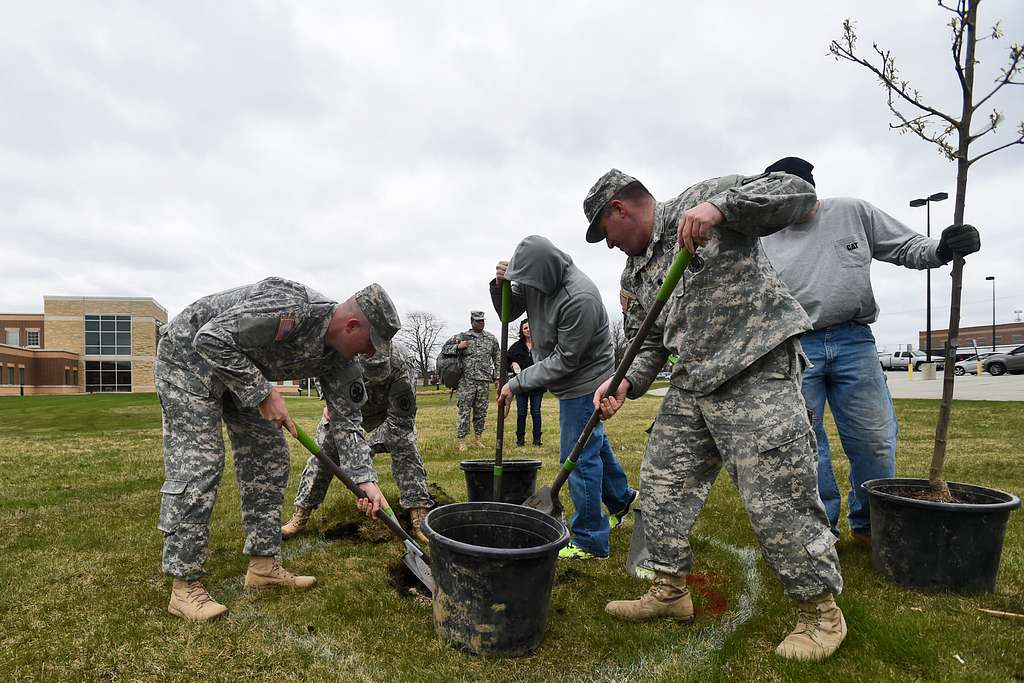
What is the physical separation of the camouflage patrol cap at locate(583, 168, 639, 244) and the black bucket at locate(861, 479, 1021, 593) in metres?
2.08

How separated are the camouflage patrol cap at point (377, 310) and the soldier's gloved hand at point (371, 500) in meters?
0.82

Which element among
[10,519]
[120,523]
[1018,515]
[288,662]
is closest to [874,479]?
[1018,515]

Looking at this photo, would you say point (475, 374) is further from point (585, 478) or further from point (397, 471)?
point (585, 478)

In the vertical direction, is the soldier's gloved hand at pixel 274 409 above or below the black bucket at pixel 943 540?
above

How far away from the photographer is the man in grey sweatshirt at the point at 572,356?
137 inches

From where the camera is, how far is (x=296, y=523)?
14.0 feet

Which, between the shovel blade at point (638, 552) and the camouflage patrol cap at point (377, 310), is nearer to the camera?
the camouflage patrol cap at point (377, 310)

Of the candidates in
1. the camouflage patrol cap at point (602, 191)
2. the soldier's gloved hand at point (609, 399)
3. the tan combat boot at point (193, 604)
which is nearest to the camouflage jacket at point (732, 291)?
the camouflage patrol cap at point (602, 191)

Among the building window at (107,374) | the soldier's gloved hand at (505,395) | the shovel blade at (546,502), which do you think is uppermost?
the soldier's gloved hand at (505,395)

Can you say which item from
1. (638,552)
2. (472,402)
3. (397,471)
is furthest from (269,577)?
(472,402)

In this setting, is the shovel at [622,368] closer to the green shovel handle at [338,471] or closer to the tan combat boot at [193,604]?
the green shovel handle at [338,471]

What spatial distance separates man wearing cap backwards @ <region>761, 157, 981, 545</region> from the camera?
3.37 m

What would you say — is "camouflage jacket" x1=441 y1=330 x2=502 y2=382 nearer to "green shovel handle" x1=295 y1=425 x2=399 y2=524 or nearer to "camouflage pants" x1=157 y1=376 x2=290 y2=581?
"green shovel handle" x1=295 y1=425 x2=399 y2=524

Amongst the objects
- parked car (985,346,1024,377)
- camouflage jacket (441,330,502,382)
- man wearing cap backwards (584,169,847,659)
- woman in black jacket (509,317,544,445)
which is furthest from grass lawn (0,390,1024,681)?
parked car (985,346,1024,377)
